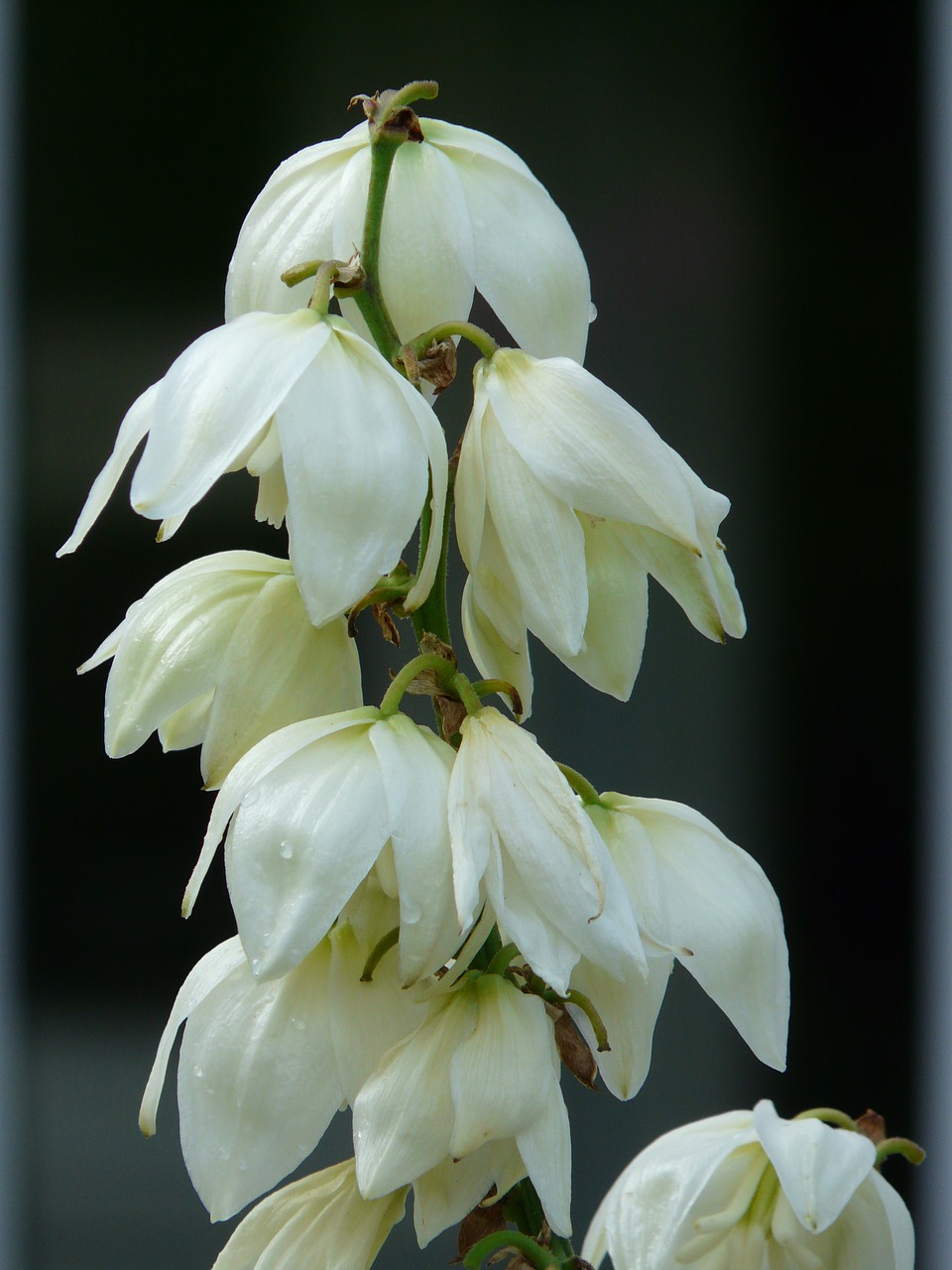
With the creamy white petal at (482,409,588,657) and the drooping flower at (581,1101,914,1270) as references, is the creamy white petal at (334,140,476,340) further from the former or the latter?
the drooping flower at (581,1101,914,1270)

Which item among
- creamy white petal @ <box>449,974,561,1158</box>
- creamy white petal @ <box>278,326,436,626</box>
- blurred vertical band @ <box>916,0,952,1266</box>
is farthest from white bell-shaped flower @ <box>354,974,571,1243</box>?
blurred vertical band @ <box>916,0,952,1266</box>

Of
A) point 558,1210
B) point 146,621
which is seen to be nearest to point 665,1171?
point 558,1210

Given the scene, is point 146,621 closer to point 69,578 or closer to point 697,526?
point 697,526

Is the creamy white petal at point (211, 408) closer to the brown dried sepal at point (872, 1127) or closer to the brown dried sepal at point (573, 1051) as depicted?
the brown dried sepal at point (573, 1051)

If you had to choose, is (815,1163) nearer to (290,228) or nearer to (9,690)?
(290,228)

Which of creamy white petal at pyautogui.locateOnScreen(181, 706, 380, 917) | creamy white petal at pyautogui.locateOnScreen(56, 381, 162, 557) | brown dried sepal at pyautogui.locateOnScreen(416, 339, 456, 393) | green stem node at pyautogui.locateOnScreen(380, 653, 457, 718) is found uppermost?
brown dried sepal at pyautogui.locateOnScreen(416, 339, 456, 393)

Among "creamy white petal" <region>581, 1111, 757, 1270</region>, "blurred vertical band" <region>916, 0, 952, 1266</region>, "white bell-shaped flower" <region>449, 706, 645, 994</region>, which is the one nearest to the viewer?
"white bell-shaped flower" <region>449, 706, 645, 994</region>
